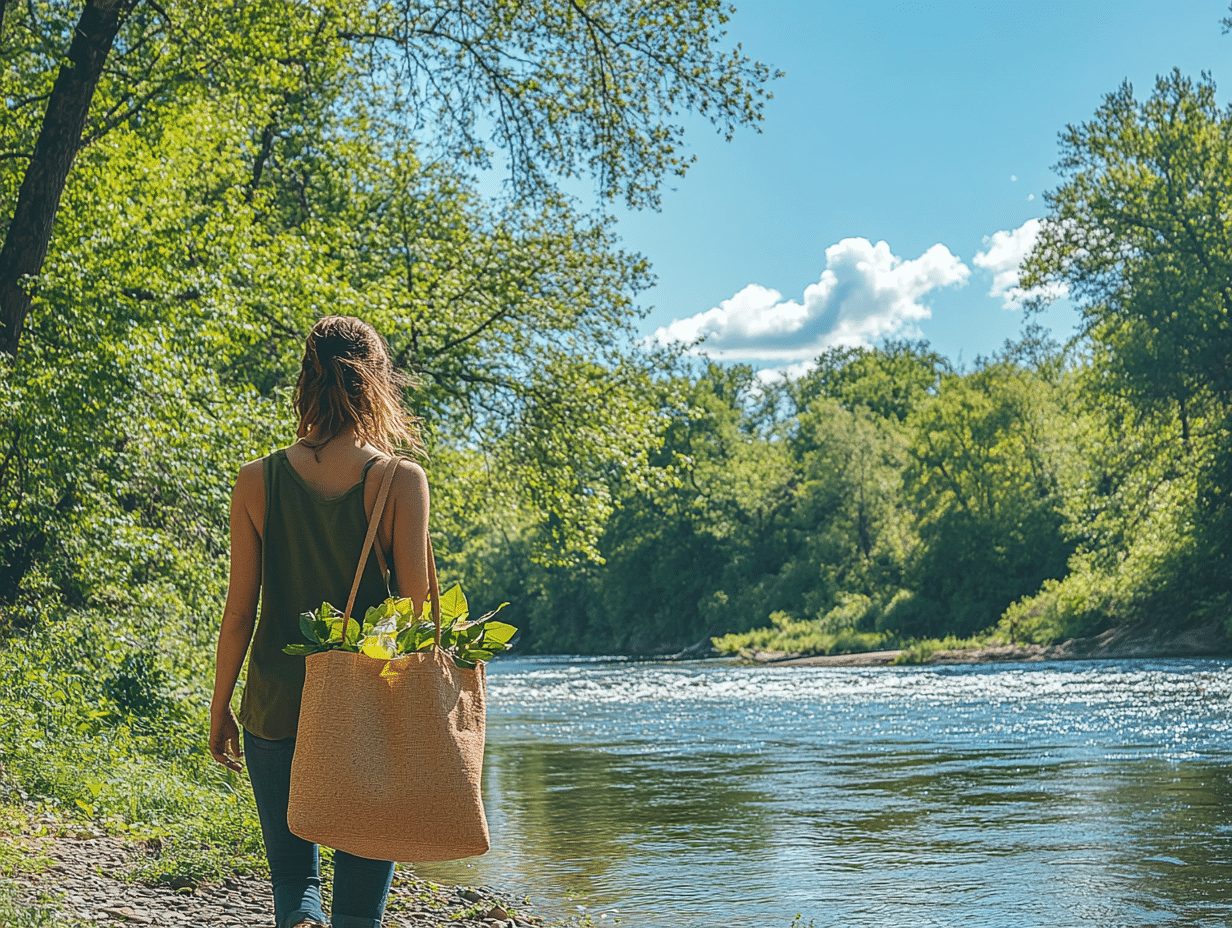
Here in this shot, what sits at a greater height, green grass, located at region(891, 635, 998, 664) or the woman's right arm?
the woman's right arm

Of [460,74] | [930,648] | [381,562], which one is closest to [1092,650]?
[930,648]

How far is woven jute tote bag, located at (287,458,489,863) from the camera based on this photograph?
255cm

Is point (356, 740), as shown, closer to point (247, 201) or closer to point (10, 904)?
point (10, 904)

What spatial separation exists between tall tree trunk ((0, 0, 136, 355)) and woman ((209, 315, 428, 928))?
23.7 feet

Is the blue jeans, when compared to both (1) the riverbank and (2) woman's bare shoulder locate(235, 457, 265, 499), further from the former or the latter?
(1) the riverbank

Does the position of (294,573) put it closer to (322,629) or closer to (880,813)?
(322,629)

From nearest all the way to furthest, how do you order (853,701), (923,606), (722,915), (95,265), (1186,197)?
(722,915)
(95,265)
(853,701)
(1186,197)
(923,606)

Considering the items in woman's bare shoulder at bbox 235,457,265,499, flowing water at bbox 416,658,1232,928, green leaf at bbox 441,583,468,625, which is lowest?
flowing water at bbox 416,658,1232,928

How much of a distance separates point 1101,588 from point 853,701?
13510 millimetres

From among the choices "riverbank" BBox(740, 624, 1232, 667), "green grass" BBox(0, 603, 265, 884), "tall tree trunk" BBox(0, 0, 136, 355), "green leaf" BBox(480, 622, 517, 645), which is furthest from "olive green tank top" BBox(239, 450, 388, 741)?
"riverbank" BBox(740, 624, 1232, 667)

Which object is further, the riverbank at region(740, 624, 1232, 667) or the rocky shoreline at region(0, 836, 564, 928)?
the riverbank at region(740, 624, 1232, 667)

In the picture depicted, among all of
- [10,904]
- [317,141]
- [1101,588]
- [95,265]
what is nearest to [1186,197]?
[1101,588]

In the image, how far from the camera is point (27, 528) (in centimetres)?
912

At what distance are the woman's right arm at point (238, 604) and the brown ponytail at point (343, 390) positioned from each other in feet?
0.57
